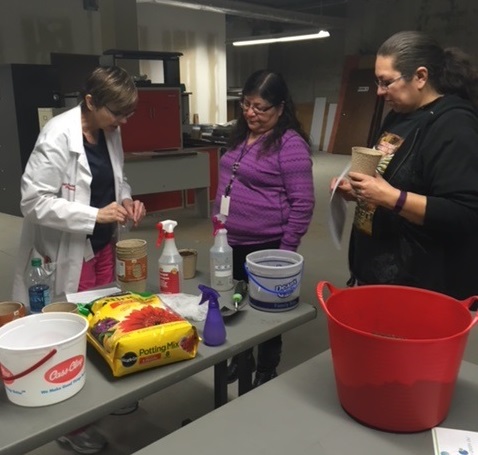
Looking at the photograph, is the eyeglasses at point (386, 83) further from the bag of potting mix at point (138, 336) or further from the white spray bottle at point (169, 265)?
the bag of potting mix at point (138, 336)

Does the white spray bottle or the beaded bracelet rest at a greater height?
the beaded bracelet

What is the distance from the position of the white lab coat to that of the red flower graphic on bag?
58 centimetres

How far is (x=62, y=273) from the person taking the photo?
1.85 metres

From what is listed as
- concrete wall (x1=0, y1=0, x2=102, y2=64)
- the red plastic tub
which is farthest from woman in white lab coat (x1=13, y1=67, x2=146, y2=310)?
concrete wall (x1=0, y1=0, x2=102, y2=64)

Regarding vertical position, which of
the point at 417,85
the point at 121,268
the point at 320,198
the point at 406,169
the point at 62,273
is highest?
the point at 417,85

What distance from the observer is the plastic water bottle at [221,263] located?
1638mm

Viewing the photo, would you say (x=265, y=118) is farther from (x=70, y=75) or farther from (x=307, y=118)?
(x=307, y=118)

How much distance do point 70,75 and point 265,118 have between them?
234 inches

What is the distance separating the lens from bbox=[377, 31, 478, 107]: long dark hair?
1.41 meters

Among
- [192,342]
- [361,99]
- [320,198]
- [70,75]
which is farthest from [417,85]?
[361,99]

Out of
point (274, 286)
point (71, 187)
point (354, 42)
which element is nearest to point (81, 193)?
point (71, 187)

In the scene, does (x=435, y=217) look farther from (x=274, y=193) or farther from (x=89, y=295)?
(x=89, y=295)

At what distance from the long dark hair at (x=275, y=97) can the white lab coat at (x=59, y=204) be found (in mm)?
612

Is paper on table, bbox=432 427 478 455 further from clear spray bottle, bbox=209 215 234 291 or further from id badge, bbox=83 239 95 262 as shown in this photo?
id badge, bbox=83 239 95 262
